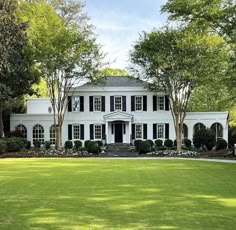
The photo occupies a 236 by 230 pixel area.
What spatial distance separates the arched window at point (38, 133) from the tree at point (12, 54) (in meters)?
12.1

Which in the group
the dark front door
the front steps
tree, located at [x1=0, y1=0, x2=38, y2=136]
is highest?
tree, located at [x1=0, y1=0, x2=38, y2=136]

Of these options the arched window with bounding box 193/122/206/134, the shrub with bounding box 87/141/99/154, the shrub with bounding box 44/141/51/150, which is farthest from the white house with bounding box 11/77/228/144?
the shrub with bounding box 87/141/99/154

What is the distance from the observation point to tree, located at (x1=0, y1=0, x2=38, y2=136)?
76.7 ft

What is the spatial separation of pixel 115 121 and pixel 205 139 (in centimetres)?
860

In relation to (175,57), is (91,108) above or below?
below

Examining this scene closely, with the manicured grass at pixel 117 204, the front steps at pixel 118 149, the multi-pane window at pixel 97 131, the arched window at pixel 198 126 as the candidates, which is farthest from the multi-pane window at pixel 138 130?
the manicured grass at pixel 117 204

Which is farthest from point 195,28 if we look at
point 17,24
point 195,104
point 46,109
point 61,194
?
point 195,104

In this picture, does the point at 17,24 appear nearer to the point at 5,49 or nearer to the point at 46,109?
the point at 5,49

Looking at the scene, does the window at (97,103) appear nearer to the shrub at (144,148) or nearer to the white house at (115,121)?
the white house at (115,121)

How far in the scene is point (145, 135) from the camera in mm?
41094

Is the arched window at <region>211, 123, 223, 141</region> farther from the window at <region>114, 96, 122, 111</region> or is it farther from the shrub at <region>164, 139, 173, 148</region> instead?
the window at <region>114, 96, 122, 111</region>

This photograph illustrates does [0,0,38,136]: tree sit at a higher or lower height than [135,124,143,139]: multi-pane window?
higher

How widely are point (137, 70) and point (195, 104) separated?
19.5 m

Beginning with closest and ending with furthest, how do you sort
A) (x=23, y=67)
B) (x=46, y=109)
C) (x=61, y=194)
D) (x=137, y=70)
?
(x=61, y=194) → (x=23, y=67) → (x=137, y=70) → (x=46, y=109)
